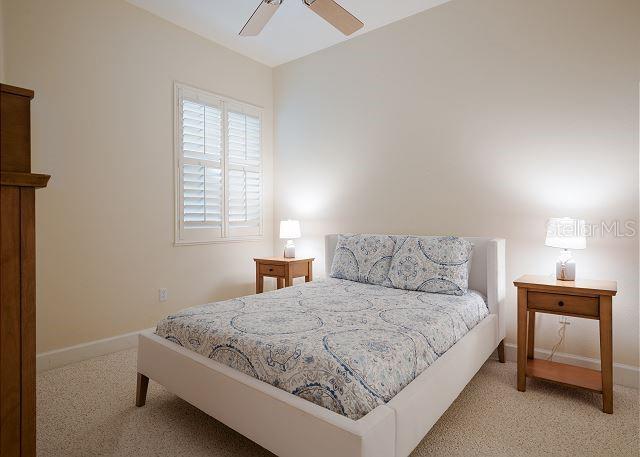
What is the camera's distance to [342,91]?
150 inches

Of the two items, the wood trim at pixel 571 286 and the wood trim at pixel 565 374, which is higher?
the wood trim at pixel 571 286

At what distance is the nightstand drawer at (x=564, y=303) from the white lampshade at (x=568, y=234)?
0.33m

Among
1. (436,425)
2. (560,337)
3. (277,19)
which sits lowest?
(436,425)

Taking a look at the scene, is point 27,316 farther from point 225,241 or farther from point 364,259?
point 225,241

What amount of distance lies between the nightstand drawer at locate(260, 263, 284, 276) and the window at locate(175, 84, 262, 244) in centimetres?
45

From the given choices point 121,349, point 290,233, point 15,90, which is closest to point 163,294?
point 121,349

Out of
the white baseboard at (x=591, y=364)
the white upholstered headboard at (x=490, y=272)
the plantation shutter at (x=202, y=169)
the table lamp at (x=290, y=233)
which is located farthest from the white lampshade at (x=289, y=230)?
the white baseboard at (x=591, y=364)

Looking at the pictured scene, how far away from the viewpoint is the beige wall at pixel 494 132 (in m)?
2.43

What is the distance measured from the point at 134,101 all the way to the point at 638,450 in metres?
3.99

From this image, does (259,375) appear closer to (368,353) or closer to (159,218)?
(368,353)

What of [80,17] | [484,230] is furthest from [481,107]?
[80,17]

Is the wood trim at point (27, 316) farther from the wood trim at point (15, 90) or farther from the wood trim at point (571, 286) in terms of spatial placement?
the wood trim at point (571, 286)

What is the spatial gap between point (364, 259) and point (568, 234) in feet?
4.71

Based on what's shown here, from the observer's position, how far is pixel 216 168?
375cm
